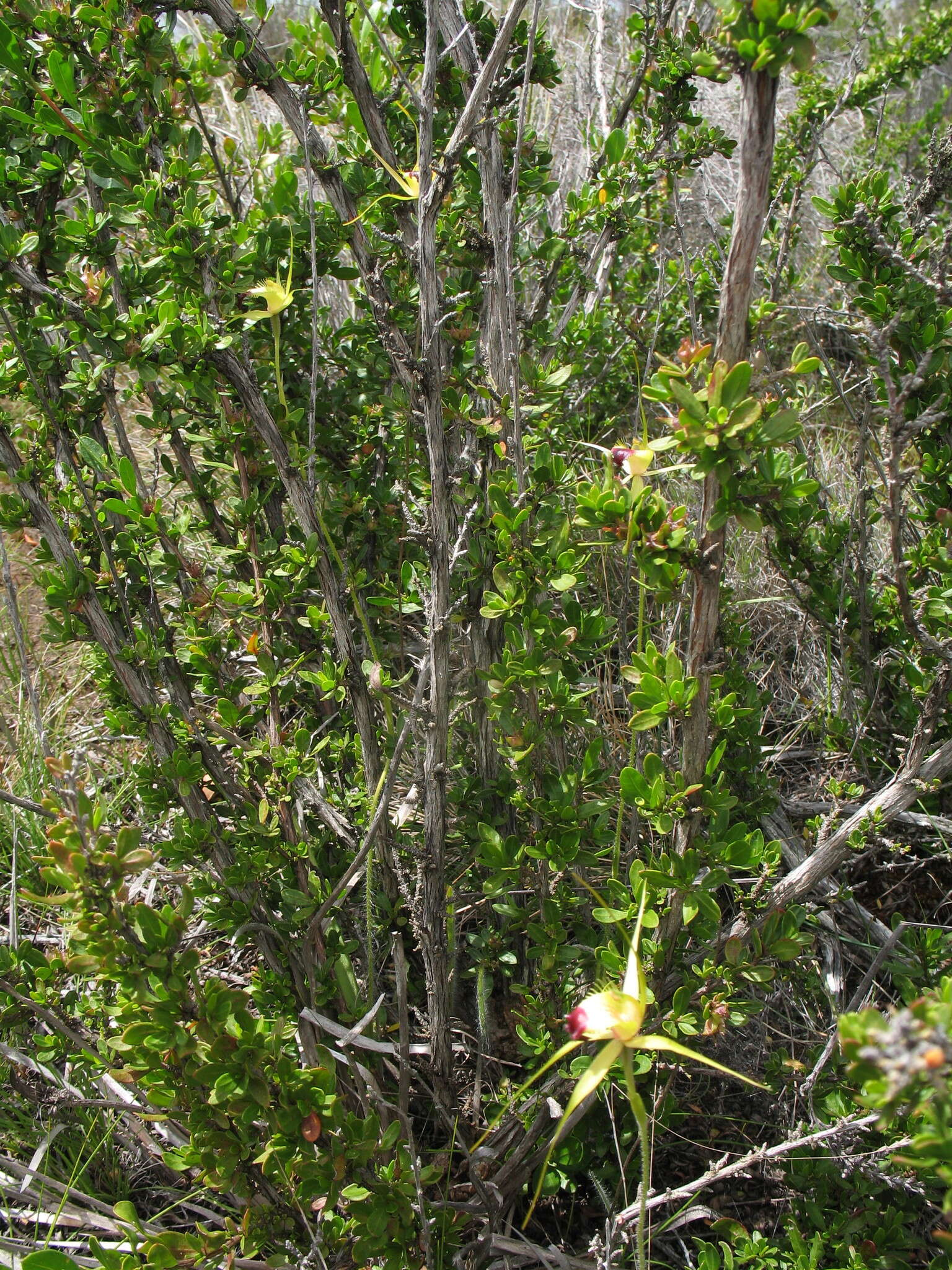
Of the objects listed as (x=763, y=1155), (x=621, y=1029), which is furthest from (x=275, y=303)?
(x=763, y=1155)

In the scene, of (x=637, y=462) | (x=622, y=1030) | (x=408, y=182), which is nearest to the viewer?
(x=622, y=1030)

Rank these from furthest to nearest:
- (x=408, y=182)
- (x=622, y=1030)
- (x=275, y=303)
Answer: (x=275, y=303) < (x=408, y=182) < (x=622, y=1030)

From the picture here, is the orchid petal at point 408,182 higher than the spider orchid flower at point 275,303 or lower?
higher

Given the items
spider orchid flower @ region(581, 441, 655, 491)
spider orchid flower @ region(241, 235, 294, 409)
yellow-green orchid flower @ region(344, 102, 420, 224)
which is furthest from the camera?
spider orchid flower @ region(241, 235, 294, 409)

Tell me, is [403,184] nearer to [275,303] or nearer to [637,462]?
[275,303]

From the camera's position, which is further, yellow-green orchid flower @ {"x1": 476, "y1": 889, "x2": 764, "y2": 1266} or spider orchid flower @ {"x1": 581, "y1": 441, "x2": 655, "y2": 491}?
spider orchid flower @ {"x1": 581, "y1": 441, "x2": 655, "y2": 491}

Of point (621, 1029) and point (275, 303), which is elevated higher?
point (275, 303)

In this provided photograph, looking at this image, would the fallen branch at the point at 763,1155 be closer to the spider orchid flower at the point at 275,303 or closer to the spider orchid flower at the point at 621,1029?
the spider orchid flower at the point at 621,1029

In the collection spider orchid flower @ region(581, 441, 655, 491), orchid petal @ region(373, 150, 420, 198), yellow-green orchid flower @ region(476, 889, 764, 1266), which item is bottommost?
yellow-green orchid flower @ region(476, 889, 764, 1266)

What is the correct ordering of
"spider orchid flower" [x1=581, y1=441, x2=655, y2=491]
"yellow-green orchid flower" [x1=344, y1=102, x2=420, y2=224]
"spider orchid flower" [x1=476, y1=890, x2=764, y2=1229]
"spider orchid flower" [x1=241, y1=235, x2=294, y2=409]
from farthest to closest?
"spider orchid flower" [x1=241, y1=235, x2=294, y2=409] < "yellow-green orchid flower" [x1=344, y1=102, x2=420, y2=224] < "spider orchid flower" [x1=581, y1=441, x2=655, y2=491] < "spider orchid flower" [x1=476, y1=890, x2=764, y2=1229]

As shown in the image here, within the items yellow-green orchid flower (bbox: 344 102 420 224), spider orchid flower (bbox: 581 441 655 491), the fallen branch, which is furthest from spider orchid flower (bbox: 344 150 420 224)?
the fallen branch

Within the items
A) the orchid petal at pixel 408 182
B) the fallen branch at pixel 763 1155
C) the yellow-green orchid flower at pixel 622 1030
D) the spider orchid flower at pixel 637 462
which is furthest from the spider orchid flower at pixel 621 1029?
the orchid petal at pixel 408 182

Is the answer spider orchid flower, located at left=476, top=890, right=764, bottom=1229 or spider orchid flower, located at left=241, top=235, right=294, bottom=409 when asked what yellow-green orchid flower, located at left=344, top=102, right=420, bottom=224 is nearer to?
spider orchid flower, located at left=241, top=235, right=294, bottom=409

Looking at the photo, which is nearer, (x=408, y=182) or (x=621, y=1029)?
(x=621, y=1029)
